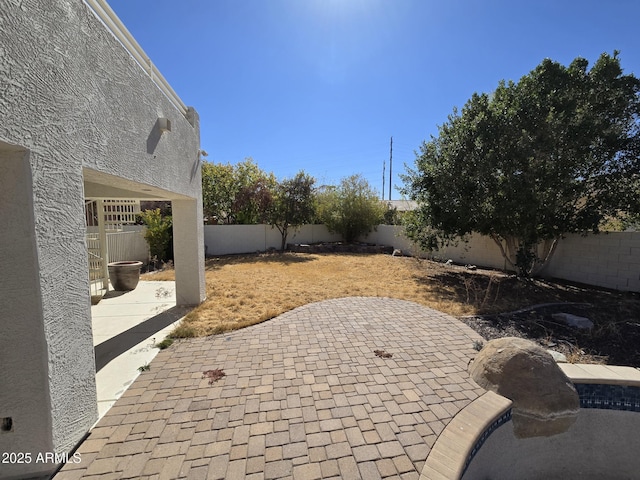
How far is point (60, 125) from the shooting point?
223cm

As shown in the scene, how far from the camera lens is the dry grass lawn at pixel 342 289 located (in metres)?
6.13

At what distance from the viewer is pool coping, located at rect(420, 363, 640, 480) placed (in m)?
2.32

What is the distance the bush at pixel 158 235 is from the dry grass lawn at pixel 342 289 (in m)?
2.31

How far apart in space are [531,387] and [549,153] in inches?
269

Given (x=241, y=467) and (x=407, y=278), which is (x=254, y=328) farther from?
(x=407, y=278)

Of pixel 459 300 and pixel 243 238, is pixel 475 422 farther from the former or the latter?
pixel 243 238

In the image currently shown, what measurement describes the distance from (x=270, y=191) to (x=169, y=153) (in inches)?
516

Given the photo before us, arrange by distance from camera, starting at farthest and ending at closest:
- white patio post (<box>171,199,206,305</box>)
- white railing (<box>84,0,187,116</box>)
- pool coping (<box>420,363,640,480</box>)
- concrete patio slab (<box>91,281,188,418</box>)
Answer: white patio post (<box>171,199,206,305</box>) < concrete patio slab (<box>91,281,188,418</box>) < white railing (<box>84,0,187,116</box>) < pool coping (<box>420,363,640,480</box>)

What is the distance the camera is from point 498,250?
39.2 ft

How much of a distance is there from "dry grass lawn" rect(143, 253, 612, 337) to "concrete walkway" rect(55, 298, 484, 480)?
1.31 m

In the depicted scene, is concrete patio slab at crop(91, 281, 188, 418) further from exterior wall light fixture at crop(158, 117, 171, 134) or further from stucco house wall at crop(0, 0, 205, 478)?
Result: exterior wall light fixture at crop(158, 117, 171, 134)

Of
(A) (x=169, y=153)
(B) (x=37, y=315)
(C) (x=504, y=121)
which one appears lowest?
(B) (x=37, y=315)

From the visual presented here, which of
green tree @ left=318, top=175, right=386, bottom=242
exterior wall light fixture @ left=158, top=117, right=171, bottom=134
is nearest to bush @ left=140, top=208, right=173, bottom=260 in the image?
exterior wall light fixture @ left=158, top=117, right=171, bottom=134

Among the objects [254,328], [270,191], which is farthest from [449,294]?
[270,191]
